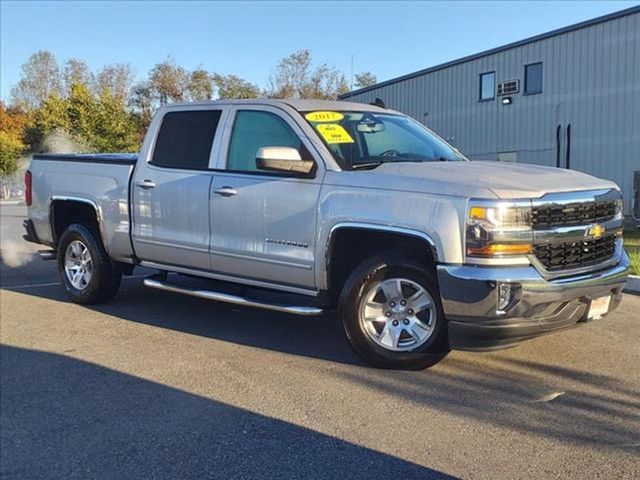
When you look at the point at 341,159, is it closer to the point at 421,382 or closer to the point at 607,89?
the point at 421,382

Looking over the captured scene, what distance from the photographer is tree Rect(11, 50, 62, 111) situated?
6588 cm

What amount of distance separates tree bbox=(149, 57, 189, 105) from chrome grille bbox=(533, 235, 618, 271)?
48836 millimetres

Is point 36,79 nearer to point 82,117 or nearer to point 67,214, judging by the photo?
point 82,117

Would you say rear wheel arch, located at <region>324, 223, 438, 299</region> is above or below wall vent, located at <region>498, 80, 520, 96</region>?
below

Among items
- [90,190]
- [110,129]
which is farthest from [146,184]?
[110,129]

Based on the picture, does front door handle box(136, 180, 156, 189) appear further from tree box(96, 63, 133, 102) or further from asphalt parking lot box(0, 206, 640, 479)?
tree box(96, 63, 133, 102)

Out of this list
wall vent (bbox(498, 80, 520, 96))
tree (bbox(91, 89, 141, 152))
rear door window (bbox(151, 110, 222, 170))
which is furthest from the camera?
tree (bbox(91, 89, 141, 152))

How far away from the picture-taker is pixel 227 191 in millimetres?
5605

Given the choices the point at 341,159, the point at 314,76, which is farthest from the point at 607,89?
the point at 314,76

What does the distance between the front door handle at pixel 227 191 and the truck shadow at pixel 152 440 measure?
174 centimetres

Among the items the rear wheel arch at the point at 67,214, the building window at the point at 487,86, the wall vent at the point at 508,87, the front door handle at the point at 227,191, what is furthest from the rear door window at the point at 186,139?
the building window at the point at 487,86

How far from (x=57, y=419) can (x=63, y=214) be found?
13.0 ft

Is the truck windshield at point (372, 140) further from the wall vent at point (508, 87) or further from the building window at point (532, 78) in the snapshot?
the wall vent at point (508, 87)

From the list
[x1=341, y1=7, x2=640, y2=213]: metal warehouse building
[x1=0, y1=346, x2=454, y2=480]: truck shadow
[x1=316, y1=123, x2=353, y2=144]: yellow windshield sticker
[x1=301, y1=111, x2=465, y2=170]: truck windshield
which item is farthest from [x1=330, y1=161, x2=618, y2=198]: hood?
[x1=341, y1=7, x2=640, y2=213]: metal warehouse building
